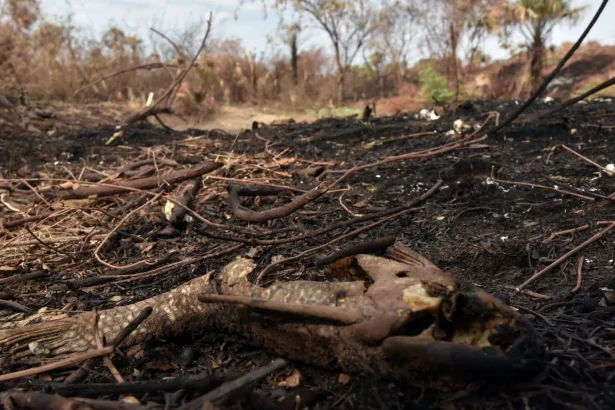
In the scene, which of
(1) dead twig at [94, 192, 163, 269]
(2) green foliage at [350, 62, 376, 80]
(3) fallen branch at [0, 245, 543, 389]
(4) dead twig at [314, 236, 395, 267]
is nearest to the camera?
(3) fallen branch at [0, 245, 543, 389]

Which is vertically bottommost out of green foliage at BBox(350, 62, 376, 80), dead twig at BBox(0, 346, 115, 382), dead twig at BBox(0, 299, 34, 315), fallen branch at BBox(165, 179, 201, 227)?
dead twig at BBox(0, 299, 34, 315)

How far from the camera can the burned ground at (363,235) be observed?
141 cm

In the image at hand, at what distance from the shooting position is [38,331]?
6.03ft

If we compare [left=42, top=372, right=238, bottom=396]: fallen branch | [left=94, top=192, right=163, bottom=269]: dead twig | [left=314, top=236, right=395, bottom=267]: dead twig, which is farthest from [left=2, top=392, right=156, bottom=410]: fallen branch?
[left=94, top=192, right=163, bottom=269]: dead twig

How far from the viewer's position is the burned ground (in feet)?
4.61

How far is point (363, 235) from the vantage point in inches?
108

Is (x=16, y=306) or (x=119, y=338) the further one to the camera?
(x=16, y=306)

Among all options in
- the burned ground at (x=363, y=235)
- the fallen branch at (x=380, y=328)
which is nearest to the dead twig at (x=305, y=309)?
the fallen branch at (x=380, y=328)

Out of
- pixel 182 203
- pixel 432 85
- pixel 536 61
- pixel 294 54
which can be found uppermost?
pixel 294 54

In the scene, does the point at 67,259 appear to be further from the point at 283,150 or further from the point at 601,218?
the point at 601,218

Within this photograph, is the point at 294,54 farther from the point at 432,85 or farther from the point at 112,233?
the point at 112,233

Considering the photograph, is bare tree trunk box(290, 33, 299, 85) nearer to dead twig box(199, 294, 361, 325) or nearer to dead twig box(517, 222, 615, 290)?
dead twig box(517, 222, 615, 290)

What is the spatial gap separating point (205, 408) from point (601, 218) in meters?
2.47

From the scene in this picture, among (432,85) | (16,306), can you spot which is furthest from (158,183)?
(432,85)
